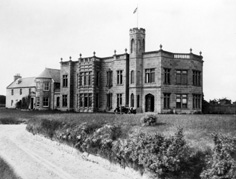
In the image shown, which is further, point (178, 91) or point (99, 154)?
point (178, 91)

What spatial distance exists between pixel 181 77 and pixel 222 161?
92.2 feet

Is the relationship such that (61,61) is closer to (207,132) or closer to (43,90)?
(43,90)

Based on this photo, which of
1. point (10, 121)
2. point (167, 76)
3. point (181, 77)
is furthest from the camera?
point (181, 77)

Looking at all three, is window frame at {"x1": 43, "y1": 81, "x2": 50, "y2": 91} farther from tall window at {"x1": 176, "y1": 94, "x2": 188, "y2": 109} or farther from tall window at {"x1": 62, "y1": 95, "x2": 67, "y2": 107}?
tall window at {"x1": 176, "y1": 94, "x2": 188, "y2": 109}

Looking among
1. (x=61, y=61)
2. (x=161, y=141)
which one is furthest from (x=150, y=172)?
(x=61, y=61)

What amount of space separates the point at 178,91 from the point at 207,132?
2360 centimetres

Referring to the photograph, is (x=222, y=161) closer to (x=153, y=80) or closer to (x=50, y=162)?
(x=50, y=162)

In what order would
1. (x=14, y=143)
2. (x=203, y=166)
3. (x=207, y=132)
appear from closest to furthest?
(x=203, y=166) → (x=207, y=132) → (x=14, y=143)

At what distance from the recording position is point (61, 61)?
159 feet

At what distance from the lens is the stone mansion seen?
35.9 metres

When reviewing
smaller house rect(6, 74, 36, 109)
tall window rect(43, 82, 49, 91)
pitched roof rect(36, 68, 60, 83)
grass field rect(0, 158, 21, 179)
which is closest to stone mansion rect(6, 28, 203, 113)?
tall window rect(43, 82, 49, 91)

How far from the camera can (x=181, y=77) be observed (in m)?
36.6

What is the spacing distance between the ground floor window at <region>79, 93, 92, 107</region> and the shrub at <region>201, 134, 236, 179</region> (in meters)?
33.5

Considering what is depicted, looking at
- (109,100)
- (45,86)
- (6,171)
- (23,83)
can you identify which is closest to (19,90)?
(23,83)
